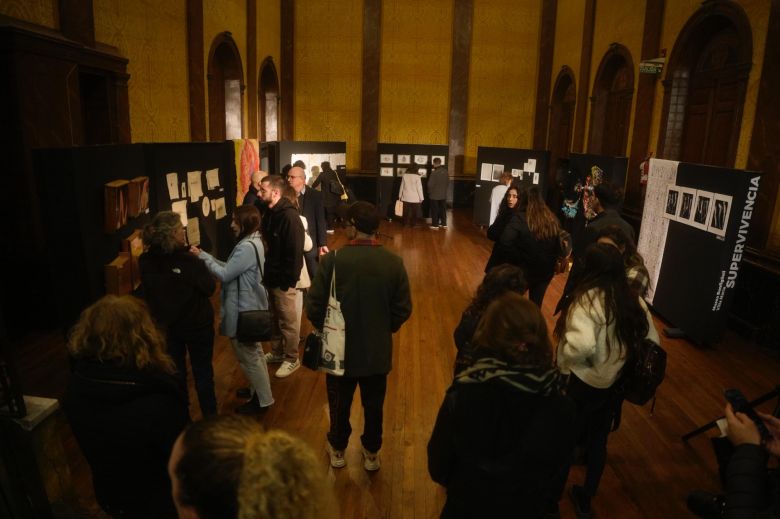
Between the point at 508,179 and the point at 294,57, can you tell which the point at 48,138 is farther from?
the point at 294,57

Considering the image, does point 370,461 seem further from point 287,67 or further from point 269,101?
point 287,67

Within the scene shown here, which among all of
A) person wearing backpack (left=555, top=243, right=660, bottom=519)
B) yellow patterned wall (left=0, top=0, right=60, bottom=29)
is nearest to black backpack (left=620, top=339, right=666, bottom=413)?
person wearing backpack (left=555, top=243, right=660, bottom=519)

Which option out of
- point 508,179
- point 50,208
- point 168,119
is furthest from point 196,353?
point 508,179

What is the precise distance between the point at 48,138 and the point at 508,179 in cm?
686

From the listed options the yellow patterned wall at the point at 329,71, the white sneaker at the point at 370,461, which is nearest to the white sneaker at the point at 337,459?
the white sneaker at the point at 370,461

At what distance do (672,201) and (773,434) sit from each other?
4.77 meters

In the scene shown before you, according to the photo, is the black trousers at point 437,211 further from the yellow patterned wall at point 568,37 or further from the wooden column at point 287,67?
the wooden column at point 287,67

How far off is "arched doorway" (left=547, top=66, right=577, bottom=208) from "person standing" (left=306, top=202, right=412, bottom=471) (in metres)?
9.26

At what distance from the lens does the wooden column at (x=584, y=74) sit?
33.7 ft

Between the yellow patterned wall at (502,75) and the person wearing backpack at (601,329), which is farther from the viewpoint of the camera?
the yellow patterned wall at (502,75)

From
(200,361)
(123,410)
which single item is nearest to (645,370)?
(123,410)

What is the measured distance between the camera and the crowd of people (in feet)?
3.94

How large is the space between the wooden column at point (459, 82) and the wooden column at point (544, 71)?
174cm

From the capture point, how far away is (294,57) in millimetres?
13281
